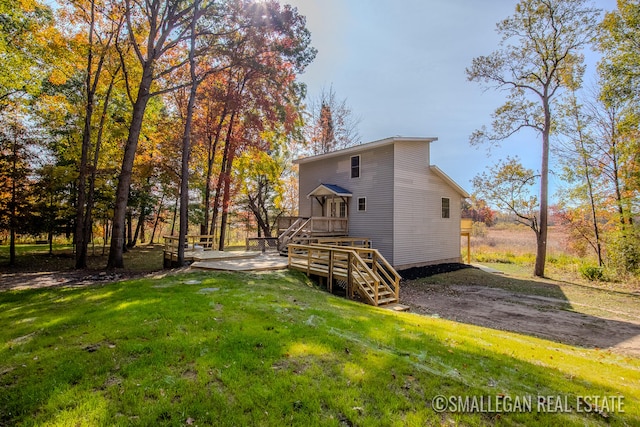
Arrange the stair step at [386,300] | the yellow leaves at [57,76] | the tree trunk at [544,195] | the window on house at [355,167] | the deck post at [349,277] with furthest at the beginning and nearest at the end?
the window on house at [355,167], the tree trunk at [544,195], the yellow leaves at [57,76], the deck post at [349,277], the stair step at [386,300]

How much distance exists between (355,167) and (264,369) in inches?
524

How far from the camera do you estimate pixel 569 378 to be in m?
3.56

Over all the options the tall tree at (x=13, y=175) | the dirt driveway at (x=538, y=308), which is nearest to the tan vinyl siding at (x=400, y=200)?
the dirt driveway at (x=538, y=308)

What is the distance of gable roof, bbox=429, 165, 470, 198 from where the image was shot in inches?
617

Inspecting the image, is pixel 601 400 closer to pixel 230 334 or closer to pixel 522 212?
pixel 230 334

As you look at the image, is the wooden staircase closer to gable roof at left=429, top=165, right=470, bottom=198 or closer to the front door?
the front door

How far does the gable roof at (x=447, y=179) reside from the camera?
15.7m

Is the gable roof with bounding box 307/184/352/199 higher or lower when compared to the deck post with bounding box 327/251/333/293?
higher

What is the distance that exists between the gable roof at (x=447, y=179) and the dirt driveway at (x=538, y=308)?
589 centimetres

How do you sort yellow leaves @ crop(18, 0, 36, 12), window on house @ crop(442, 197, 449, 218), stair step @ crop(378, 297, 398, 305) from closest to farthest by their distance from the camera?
1. stair step @ crop(378, 297, 398, 305)
2. yellow leaves @ crop(18, 0, 36, 12)
3. window on house @ crop(442, 197, 449, 218)

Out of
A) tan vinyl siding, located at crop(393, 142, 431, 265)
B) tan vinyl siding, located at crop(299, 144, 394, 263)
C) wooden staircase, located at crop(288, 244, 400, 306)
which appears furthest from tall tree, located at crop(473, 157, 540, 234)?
wooden staircase, located at crop(288, 244, 400, 306)

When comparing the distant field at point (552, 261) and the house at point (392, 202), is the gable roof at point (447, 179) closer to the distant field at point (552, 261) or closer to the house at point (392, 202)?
the house at point (392, 202)

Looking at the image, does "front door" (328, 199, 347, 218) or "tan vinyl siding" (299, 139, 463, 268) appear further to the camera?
"front door" (328, 199, 347, 218)

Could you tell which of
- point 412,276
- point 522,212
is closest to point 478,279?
point 412,276
